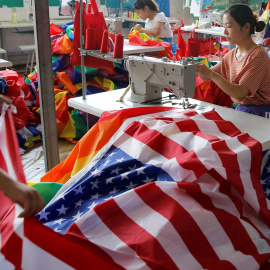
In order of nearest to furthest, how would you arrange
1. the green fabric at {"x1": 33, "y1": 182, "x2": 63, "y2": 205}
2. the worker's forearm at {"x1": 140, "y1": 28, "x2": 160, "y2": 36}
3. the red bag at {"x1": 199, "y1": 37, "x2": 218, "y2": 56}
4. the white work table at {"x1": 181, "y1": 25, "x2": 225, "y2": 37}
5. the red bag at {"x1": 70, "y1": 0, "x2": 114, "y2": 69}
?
the green fabric at {"x1": 33, "y1": 182, "x2": 63, "y2": 205} → the red bag at {"x1": 70, "y1": 0, "x2": 114, "y2": 69} → the white work table at {"x1": 181, "y1": 25, "x2": 225, "y2": 37} → the worker's forearm at {"x1": 140, "y1": 28, "x2": 160, "y2": 36} → the red bag at {"x1": 199, "y1": 37, "x2": 218, "y2": 56}

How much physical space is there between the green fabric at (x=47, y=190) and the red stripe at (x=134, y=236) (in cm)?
32

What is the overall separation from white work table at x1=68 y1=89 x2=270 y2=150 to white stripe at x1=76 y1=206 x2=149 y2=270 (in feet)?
2.70

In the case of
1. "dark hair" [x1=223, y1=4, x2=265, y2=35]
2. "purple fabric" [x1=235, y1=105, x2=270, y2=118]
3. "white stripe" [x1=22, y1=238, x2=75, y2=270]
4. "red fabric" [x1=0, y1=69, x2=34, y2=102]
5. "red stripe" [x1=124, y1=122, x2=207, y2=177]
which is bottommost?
"red fabric" [x1=0, y1=69, x2=34, y2=102]

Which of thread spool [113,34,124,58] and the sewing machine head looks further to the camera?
thread spool [113,34,124,58]

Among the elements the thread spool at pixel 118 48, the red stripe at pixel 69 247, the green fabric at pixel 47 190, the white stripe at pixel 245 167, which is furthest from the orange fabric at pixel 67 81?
the red stripe at pixel 69 247

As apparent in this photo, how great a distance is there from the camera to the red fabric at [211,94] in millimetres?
2998

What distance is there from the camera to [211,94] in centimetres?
301

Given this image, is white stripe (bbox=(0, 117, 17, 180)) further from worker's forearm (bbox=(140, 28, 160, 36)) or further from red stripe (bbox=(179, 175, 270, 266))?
worker's forearm (bbox=(140, 28, 160, 36))

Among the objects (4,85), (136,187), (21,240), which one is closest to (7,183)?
(21,240)

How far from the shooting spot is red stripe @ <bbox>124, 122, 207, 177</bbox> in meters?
1.42

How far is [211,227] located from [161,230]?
18cm

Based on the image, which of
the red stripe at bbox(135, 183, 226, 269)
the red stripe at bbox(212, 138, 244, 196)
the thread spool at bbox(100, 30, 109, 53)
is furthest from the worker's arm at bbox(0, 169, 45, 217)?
the thread spool at bbox(100, 30, 109, 53)

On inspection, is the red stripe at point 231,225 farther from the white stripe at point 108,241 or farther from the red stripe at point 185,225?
the white stripe at point 108,241

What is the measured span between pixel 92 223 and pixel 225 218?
428mm
